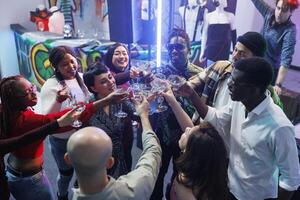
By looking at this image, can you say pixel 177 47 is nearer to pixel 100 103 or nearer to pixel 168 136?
pixel 168 136

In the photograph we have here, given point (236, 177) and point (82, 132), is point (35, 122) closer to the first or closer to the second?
point (82, 132)

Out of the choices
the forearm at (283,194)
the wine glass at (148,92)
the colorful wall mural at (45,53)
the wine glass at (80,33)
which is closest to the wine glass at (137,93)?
the wine glass at (148,92)

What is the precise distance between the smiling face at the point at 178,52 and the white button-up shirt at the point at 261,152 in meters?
0.75

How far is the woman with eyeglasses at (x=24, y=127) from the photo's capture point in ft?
5.24

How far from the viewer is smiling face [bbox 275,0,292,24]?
268cm

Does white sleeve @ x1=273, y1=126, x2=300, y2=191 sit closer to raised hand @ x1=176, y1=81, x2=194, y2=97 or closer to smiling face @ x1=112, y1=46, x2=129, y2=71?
raised hand @ x1=176, y1=81, x2=194, y2=97

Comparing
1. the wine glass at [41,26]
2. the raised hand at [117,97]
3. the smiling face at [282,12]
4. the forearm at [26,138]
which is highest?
the smiling face at [282,12]

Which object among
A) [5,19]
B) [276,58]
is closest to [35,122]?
[276,58]

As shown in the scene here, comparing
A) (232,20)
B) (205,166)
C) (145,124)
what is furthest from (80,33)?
(205,166)

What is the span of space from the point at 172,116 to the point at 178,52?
21.1 inches

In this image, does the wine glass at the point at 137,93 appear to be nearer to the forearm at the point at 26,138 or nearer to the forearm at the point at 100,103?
the forearm at the point at 100,103

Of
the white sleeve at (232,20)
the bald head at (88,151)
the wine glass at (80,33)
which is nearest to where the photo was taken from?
the bald head at (88,151)

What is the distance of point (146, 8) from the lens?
177 inches

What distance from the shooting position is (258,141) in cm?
135
